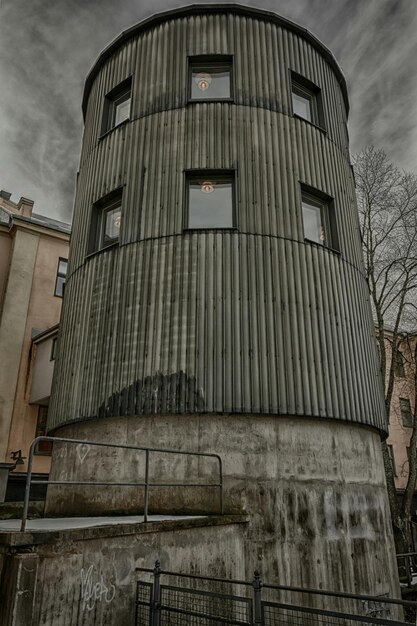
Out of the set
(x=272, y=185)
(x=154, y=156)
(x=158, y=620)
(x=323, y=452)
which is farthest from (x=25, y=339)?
(x=158, y=620)

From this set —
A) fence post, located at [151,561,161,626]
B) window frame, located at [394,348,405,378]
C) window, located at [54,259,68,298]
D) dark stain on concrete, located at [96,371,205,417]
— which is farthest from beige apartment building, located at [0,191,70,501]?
window frame, located at [394,348,405,378]

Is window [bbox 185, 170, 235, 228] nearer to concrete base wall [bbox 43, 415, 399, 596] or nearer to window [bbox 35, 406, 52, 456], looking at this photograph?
concrete base wall [bbox 43, 415, 399, 596]

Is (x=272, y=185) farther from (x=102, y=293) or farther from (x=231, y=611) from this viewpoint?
(x=231, y=611)

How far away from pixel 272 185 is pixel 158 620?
874 cm

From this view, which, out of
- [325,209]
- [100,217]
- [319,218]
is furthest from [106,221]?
[325,209]

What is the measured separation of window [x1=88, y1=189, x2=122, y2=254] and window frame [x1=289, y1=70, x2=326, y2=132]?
5606 mm

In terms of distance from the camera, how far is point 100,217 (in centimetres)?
1197

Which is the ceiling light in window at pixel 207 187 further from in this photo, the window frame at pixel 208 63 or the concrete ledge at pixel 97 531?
the concrete ledge at pixel 97 531

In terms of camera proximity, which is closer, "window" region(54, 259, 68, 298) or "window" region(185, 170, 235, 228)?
"window" region(185, 170, 235, 228)

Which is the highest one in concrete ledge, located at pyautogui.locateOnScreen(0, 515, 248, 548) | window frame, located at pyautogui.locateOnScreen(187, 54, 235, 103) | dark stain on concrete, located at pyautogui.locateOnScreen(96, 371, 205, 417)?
window frame, located at pyautogui.locateOnScreen(187, 54, 235, 103)

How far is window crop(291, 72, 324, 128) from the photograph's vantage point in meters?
12.6

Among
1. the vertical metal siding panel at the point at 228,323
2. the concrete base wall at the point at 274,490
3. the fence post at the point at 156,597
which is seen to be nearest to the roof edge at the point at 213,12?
the vertical metal siding panel at the point at 228,323

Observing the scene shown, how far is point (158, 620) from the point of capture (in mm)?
5297

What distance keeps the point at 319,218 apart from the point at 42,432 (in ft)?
46.1
